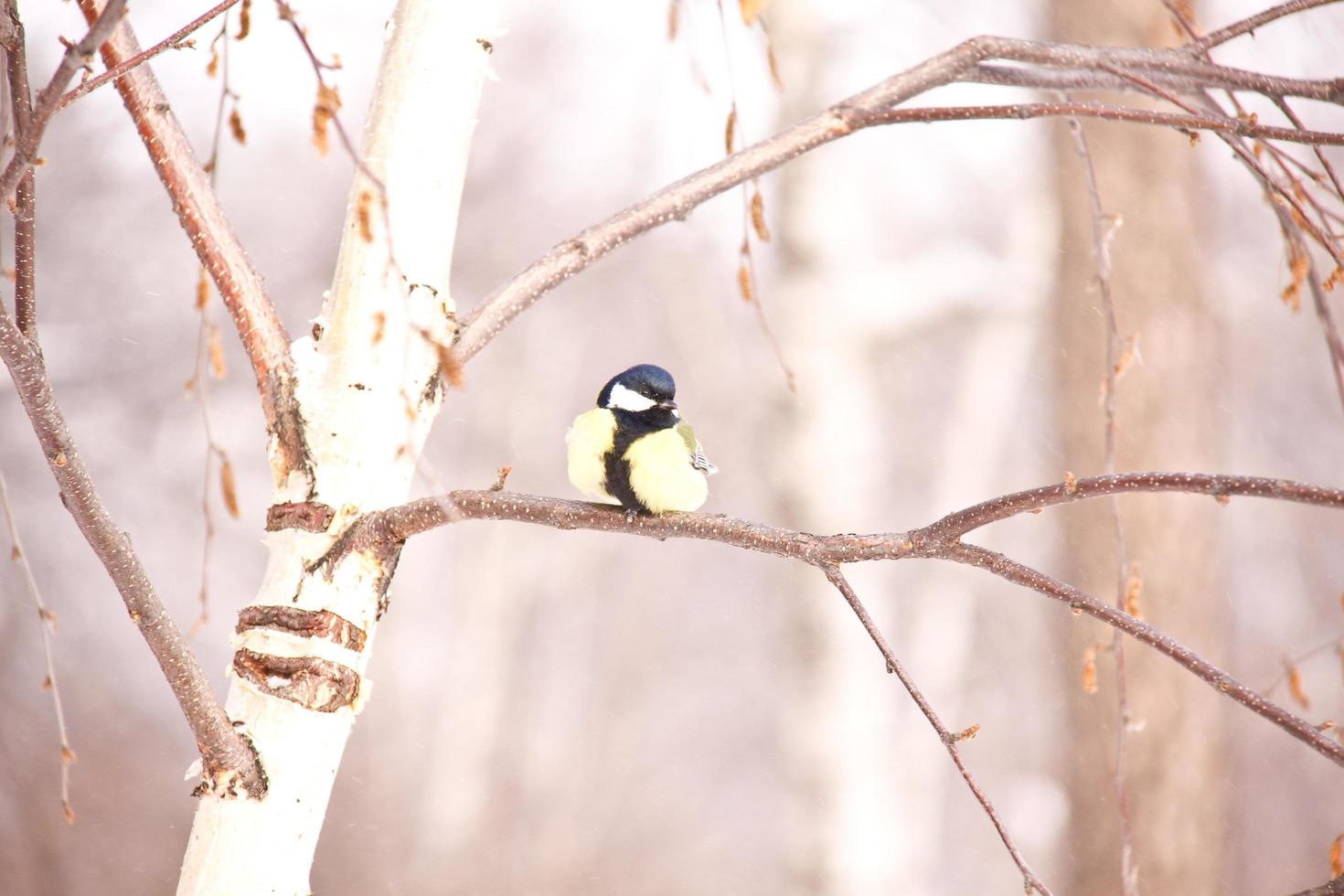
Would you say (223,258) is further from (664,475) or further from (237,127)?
(664,475)

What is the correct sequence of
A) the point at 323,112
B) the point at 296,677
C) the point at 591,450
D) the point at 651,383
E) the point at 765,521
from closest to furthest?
the point at 323,112
the point at 296,677
the point at 591,450
the point at 651,383
the point at 765,521

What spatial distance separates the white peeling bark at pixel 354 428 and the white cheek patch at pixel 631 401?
362 mm

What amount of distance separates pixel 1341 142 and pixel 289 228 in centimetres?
591

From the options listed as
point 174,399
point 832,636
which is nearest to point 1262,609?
point 832,636

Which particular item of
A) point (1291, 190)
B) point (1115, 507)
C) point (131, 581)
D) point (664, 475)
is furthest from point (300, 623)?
point (1291, 190)

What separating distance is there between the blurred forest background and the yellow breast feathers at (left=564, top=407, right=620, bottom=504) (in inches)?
18.3

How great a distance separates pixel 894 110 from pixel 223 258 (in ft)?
2.46

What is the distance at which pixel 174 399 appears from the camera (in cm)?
529

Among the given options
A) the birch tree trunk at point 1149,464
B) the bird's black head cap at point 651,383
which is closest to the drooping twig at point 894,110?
the bird's black head cap at point 651,383

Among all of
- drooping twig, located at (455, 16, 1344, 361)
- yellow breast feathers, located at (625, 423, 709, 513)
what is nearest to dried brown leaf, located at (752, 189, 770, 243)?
drooping twig, located at (455, 16, 1344, 361)

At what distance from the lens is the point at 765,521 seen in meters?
6.26

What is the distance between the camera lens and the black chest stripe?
138cm

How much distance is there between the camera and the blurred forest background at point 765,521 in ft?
12.8

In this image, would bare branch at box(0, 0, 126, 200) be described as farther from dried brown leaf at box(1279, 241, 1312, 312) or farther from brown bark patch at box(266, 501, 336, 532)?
dried brown leaf at box(1279, 241, 1312, 312)
